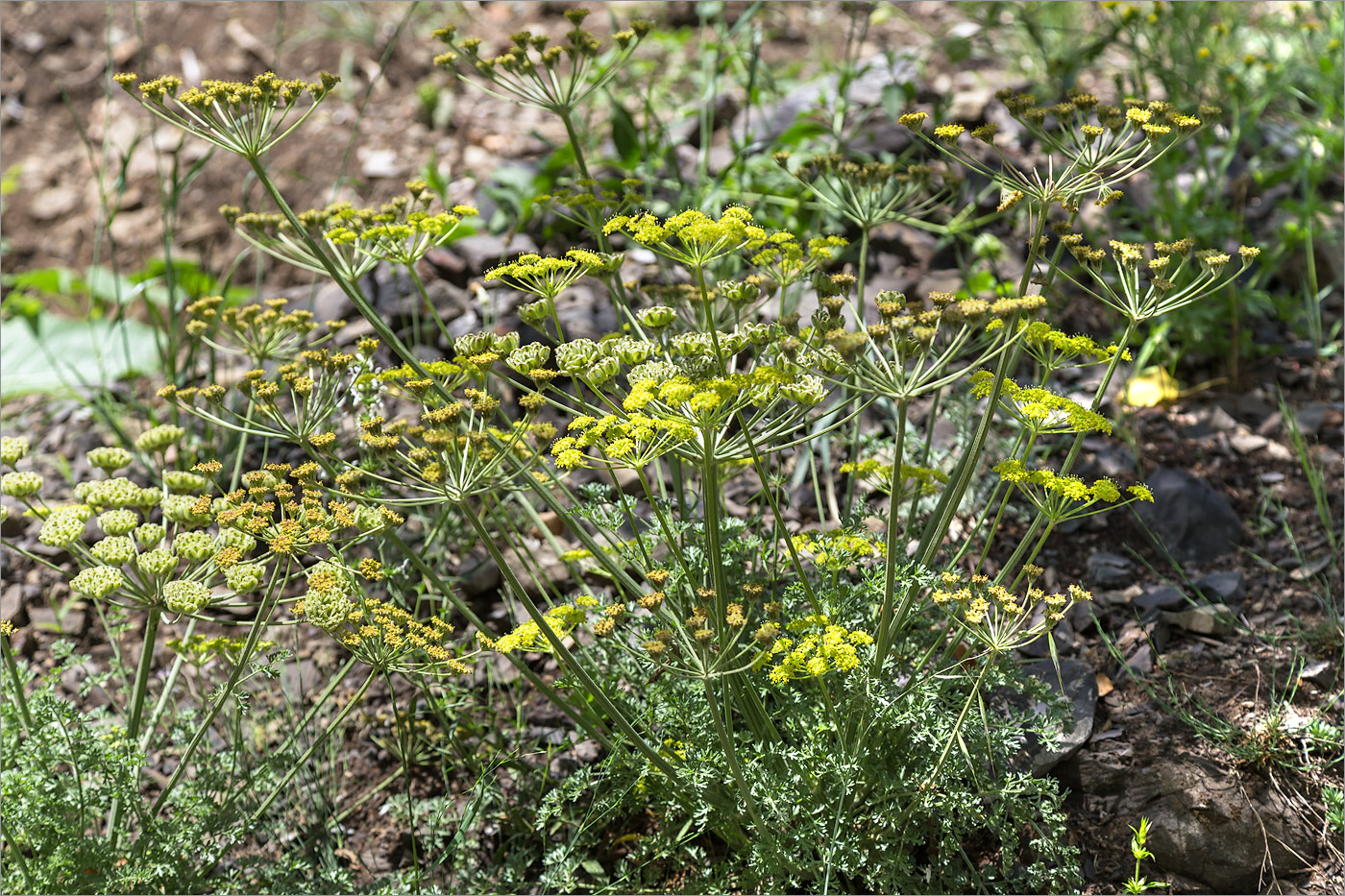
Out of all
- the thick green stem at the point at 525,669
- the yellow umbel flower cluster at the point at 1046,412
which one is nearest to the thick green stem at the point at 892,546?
the yellow umbel flower cluster at the point at 1046,412

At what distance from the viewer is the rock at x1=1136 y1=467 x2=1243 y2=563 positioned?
333cm

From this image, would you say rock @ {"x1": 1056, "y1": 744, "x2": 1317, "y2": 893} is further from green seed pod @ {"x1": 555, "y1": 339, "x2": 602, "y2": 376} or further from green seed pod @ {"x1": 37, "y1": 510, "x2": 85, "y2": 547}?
green seed pod @ {"x1": 37, "y1": 510, "x2": 85, "y2": 547}

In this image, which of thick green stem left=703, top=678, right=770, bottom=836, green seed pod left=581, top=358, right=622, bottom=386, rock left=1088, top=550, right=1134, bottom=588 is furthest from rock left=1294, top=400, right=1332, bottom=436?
green seed pod left=581, top=358, right=622, bottom=386

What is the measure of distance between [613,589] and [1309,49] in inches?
178

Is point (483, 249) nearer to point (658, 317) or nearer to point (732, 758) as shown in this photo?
point (658, 317)

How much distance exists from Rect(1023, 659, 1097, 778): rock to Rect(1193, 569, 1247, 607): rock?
58 cm

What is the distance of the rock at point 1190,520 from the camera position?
10.9 ft

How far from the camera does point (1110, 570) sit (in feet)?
10.6

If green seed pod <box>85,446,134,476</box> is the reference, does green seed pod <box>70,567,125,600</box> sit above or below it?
below

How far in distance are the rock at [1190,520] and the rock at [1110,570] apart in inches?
5.7

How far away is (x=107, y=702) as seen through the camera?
3225 mm

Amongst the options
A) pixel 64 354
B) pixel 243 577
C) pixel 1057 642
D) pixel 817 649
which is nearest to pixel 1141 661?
pixel 1057 642

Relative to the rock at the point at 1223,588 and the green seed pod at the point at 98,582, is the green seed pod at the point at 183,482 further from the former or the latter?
the rock at the point at 1223,588

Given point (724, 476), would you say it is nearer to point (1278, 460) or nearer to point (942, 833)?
point (942, 833)
